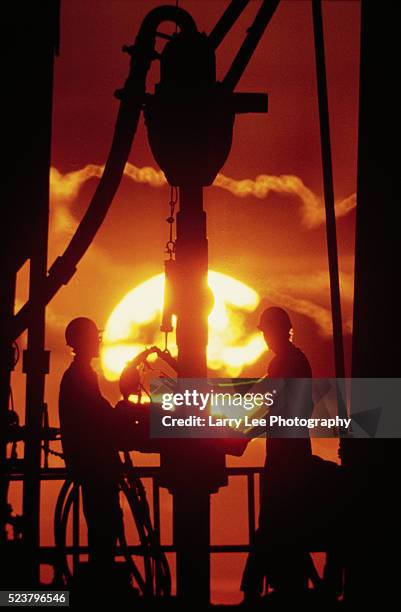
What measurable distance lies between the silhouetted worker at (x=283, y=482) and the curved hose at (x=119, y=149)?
1525mm

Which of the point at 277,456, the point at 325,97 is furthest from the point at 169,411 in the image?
the point at 325,97

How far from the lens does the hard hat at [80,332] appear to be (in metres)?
6.95

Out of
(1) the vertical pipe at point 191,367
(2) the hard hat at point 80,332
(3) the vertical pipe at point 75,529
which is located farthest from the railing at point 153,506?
(1) the vertical pipe at point 191,367

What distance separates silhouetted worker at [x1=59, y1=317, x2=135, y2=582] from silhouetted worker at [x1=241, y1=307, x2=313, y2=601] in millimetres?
1115

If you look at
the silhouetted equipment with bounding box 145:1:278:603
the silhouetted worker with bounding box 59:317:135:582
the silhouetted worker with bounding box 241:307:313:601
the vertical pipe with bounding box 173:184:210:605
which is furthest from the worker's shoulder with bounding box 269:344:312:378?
the vertical pipe with bounding box 173:184:210:605

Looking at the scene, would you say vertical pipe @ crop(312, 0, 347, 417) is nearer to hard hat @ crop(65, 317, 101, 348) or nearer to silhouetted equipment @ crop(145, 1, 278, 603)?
hard hat @ crop(65, 317, 101, 348)

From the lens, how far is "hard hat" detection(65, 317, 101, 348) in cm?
695

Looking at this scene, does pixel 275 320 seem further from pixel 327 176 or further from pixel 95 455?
pixel 327 176

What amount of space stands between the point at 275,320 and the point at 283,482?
1.24m

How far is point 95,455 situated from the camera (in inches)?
265

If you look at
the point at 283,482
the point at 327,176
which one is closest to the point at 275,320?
the point at 283,482

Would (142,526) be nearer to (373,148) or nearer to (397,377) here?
(397,377)

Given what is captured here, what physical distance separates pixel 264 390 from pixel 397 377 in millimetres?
1030

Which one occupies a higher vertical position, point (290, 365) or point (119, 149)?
point (119, 149)
